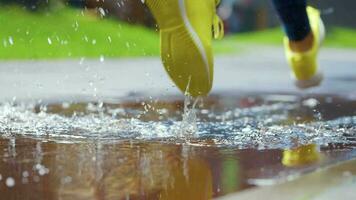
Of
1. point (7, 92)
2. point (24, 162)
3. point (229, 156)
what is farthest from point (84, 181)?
point (7, 92)

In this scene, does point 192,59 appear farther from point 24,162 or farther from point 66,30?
point 66,30

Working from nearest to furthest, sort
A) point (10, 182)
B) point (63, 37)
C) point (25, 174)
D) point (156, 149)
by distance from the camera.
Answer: point (10, 182), point (25, 174), point (156, 149), point (63, 37)

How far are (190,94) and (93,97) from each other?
2628 millimetres

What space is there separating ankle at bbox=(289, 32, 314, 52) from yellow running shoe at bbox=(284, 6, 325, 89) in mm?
17

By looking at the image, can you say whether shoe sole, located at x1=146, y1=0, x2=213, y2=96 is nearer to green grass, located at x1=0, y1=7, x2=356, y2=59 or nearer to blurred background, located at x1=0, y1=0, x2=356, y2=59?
blurred background, located at x1=0, y1=0, x2=356, y2=59

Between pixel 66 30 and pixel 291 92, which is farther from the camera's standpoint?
pixel 66 30

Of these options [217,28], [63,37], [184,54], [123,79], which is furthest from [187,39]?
[63,37]

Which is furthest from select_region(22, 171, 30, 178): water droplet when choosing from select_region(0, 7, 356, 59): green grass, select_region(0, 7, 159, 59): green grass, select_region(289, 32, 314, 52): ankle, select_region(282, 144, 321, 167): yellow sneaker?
select_region(0, 7, 159, 59): green grass

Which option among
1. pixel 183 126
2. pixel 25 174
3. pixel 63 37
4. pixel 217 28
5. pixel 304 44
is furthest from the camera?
pixel 63 37

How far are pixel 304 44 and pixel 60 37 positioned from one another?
9.36 meters

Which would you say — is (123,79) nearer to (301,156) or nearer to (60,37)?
(60,37)

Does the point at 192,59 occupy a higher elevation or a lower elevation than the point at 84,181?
higher

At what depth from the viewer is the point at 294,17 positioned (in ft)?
13.6

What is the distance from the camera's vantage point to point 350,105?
5762mm
